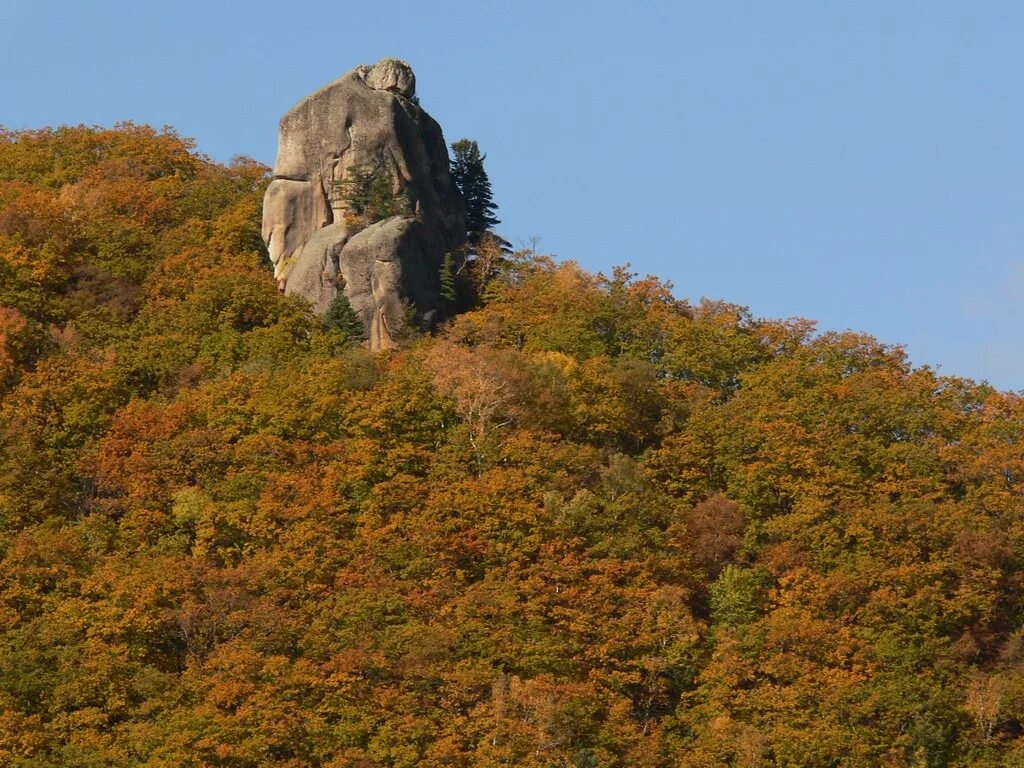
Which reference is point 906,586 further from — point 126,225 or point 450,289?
point 126,225

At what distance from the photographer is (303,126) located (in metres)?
79.1

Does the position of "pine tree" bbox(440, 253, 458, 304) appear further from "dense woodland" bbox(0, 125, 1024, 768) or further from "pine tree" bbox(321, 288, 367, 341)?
"pine tree" bbox(321, 288, 367, 341)

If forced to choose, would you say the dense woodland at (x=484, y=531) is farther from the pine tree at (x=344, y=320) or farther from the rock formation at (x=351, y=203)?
the rock formation at (x=351, y=203)

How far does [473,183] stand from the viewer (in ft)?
276

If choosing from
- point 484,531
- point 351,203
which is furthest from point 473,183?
point 484,531

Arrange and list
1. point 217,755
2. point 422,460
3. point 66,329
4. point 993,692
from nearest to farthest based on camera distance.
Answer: point 217,755 < point 993,692 < point 422,460 < point 66,329

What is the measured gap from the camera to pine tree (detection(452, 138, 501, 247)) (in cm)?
8388

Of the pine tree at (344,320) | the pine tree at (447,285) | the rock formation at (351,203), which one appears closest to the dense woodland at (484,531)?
the pine tree at (344,320)

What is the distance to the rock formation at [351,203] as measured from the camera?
247 ft

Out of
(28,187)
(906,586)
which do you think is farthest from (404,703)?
(28,187)

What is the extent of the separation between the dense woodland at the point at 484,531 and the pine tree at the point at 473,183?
22.2 feet

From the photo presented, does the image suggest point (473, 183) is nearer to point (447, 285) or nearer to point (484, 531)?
point (447, 285)

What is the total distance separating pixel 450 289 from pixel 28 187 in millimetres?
16407

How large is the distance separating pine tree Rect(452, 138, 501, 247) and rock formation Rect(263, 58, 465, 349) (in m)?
2.56
